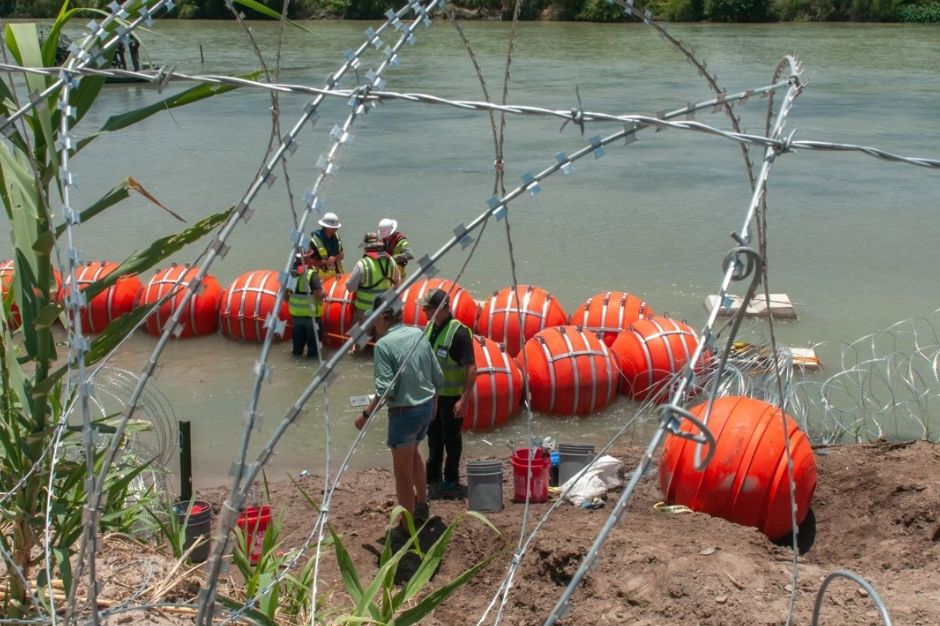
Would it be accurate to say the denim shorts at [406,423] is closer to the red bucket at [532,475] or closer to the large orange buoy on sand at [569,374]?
the red bucket at [532,475]

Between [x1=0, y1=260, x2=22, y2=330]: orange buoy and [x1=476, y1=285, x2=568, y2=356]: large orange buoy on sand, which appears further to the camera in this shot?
[x1=476, y1=285, x2=568, y2=356]: large orange buoy on sand

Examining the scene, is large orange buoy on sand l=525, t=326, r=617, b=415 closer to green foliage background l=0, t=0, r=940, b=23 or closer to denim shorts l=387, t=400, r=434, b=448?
denim shorts l=387, t=400, r=434, b=448

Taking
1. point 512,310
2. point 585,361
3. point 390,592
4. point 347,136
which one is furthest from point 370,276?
point 347,136

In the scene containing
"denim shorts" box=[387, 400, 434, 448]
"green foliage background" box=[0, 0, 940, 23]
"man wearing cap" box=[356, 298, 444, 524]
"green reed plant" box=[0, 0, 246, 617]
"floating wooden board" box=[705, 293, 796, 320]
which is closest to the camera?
"green reed plant" box=[0, 0, 246, 617]

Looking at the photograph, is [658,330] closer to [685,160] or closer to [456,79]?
[685,160]

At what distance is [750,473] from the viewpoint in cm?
709

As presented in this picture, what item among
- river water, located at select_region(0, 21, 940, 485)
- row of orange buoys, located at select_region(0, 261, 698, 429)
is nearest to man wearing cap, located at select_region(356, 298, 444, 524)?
row of orange buoys, located at select_region(0, 261, 698, 429)

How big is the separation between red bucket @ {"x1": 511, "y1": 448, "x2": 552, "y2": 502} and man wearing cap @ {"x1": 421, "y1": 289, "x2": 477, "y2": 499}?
0.51 meters

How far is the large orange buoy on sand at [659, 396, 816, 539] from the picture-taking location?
279 inches

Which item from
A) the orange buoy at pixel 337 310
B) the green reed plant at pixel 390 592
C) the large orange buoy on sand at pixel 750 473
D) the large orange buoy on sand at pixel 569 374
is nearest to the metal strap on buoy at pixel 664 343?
the large orange buoy on sand at pixel 569 374

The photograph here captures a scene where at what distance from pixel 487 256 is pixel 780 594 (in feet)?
32.8

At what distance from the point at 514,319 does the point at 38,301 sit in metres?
6.96

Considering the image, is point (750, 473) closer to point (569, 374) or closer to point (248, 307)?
point (569, 374)

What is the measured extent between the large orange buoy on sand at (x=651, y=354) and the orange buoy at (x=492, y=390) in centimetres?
106
